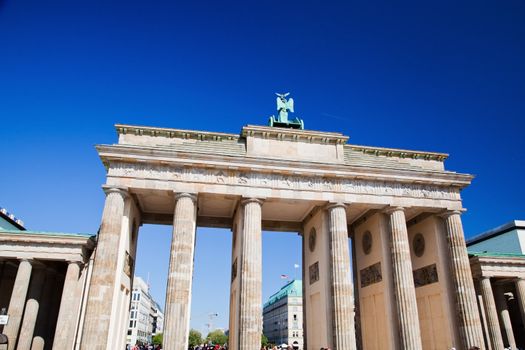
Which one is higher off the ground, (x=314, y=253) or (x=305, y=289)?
(x=314, y=253)

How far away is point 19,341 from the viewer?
71.3 feet

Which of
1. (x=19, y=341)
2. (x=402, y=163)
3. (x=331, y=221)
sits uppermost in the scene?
(x=402, y=163)

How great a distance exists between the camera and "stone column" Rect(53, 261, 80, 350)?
858 inches

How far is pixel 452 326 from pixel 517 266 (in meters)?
8.64

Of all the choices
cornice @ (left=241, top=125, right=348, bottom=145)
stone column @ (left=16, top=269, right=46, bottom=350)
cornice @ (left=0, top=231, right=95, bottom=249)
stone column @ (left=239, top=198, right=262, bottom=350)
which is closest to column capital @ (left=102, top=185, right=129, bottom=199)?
cornice @ (left=0, top=231, right=95, bottom=249)

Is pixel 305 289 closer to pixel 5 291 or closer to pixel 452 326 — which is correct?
pixel 452 326

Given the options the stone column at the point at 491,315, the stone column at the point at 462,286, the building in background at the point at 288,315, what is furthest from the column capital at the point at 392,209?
the building in background at the point at 288,315

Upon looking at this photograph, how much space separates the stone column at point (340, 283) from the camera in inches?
843

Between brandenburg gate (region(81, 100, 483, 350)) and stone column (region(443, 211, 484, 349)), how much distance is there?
6 cm

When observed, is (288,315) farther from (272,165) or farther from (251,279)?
(272,165)

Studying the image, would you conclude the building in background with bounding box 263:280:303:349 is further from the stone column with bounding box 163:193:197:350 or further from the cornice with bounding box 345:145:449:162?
the stone column with bounding box 163:193:197:350

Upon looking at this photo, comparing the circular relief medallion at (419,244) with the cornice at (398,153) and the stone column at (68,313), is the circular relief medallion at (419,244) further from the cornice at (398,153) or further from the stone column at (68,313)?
the stone column at (68,313)

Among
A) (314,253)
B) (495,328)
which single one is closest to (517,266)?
(495,328)

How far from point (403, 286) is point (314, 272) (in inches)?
235
